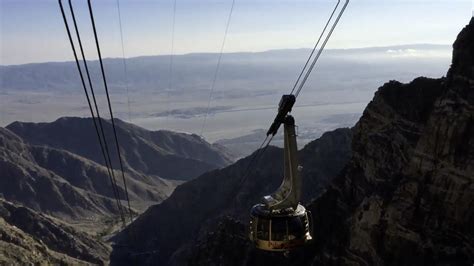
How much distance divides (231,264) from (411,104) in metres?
23.1

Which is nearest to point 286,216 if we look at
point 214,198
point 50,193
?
point 214,198

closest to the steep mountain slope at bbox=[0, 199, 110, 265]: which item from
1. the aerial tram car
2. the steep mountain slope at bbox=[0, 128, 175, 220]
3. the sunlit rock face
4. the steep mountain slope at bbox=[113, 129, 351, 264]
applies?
the steep mountain slope at bbox=[113, 129, 351, 264]

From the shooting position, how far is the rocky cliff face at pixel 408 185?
3934cm

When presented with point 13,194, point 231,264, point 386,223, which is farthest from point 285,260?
point 13,194

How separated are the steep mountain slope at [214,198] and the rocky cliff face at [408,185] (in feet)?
109

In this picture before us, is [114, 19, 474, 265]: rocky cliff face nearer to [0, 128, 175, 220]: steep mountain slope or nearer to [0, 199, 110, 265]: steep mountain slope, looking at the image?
[0, 199, 110, 265]: steep mountain slope

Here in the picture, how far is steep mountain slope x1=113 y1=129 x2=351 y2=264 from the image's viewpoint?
97.0 m

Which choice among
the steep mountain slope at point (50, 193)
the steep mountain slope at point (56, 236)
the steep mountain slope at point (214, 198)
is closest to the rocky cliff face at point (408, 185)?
the steep mountain slope at point (214, 198)

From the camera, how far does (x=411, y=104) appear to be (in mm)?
49031

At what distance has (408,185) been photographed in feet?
137

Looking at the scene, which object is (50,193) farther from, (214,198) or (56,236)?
(214,198)

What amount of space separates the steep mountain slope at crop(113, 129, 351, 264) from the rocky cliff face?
109ft

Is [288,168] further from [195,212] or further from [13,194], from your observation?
[13,194]

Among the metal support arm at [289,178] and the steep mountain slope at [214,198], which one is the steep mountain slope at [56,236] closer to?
the steep mountain slope at [214,198]
